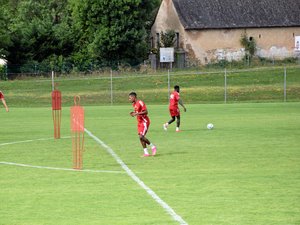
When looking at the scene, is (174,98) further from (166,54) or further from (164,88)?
(166,54)

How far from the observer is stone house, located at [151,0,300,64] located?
84938 millimetres

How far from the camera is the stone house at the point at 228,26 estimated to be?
84938 mm

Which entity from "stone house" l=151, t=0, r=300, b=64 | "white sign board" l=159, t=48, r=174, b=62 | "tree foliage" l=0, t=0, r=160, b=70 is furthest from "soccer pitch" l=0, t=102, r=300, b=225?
"stone house" l=151, t=0, r=300, b=64

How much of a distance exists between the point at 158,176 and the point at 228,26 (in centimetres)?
6577

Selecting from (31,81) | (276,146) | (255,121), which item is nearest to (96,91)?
(31,81)

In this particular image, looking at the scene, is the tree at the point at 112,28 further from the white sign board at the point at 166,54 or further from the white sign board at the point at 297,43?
the white sign board at the point at 297,43

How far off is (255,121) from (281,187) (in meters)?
20.9

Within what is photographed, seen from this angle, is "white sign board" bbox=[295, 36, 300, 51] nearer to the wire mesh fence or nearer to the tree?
the tree

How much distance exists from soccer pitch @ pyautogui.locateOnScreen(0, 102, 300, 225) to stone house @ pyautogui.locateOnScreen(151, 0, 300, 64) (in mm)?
47214

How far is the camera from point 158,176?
20.3 metres

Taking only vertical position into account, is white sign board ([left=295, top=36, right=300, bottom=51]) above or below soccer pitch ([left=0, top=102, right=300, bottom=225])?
above

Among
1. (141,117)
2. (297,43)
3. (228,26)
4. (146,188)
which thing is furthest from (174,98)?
(297,43)

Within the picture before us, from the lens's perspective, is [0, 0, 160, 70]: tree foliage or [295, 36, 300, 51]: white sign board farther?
[295, 36, 300, 51]: white sign board

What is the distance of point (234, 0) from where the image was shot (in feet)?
287
